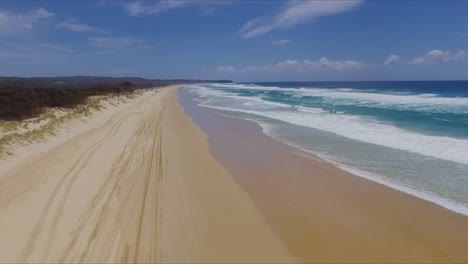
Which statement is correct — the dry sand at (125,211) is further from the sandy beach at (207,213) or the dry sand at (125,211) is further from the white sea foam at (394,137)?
the white sea foam at (394,137)

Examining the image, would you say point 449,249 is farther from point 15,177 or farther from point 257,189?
point 15,177

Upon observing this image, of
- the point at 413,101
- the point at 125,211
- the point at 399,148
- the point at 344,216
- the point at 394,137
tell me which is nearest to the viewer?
the point at 344,216

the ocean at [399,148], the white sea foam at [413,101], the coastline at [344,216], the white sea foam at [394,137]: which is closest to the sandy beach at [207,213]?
the coastline at [344,216]

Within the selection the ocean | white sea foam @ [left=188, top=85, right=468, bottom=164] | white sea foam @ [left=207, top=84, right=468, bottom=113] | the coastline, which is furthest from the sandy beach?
white sea foam @ [left=207, top=84, right=468, bottom=113]

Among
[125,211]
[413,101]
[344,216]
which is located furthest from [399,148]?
[413,101]

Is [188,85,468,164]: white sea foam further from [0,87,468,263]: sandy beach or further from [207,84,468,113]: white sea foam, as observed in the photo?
[207,84,468,113]: white sea foam

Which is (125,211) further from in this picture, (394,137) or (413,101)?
(413,101)
